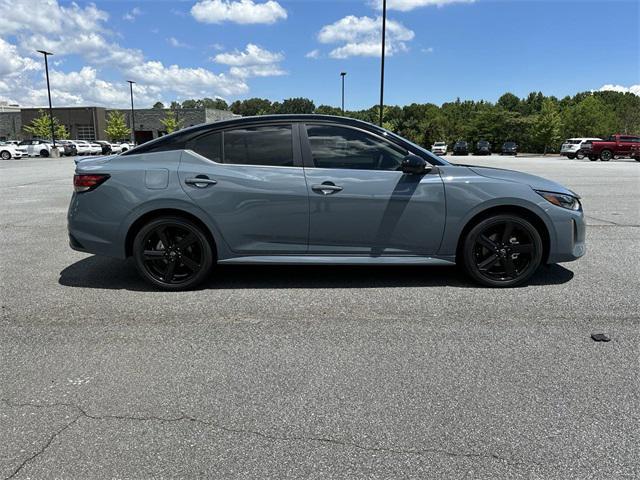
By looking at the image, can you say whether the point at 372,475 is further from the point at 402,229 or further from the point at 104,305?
the point at 104,305

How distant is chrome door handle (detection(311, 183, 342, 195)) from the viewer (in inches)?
173

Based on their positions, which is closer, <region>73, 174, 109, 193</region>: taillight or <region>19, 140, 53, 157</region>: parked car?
<region>73, 174, 109, 193</region>: taillight

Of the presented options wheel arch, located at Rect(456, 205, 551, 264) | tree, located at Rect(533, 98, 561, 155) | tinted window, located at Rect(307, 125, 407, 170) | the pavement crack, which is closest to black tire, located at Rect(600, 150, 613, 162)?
tree, located at Rect(533, 98, 561, 155)

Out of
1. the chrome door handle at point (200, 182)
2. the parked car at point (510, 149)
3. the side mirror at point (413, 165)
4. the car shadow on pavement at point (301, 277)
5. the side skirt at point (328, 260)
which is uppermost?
the parked car at point (510, 149)

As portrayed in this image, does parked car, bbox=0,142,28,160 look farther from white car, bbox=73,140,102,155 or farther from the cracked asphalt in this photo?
the cracked asphalt

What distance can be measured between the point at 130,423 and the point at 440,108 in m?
115

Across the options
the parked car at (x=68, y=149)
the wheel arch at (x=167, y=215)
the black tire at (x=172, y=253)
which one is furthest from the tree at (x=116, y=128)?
the black tire at (x=172, y=253)

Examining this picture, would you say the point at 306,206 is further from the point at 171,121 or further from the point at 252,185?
the point at 171,121

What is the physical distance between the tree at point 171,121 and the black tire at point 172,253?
223 feet

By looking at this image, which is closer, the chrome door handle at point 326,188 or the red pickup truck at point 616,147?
the chrome door handle at point 326,188

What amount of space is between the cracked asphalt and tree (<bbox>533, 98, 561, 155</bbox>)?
5975 cm

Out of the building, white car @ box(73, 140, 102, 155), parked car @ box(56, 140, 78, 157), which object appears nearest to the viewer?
parked car @ box(56, 140, 78, 157)

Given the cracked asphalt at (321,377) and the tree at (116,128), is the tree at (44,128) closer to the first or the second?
the tree at (116,128)

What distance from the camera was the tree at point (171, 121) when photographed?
7006 centimetres
